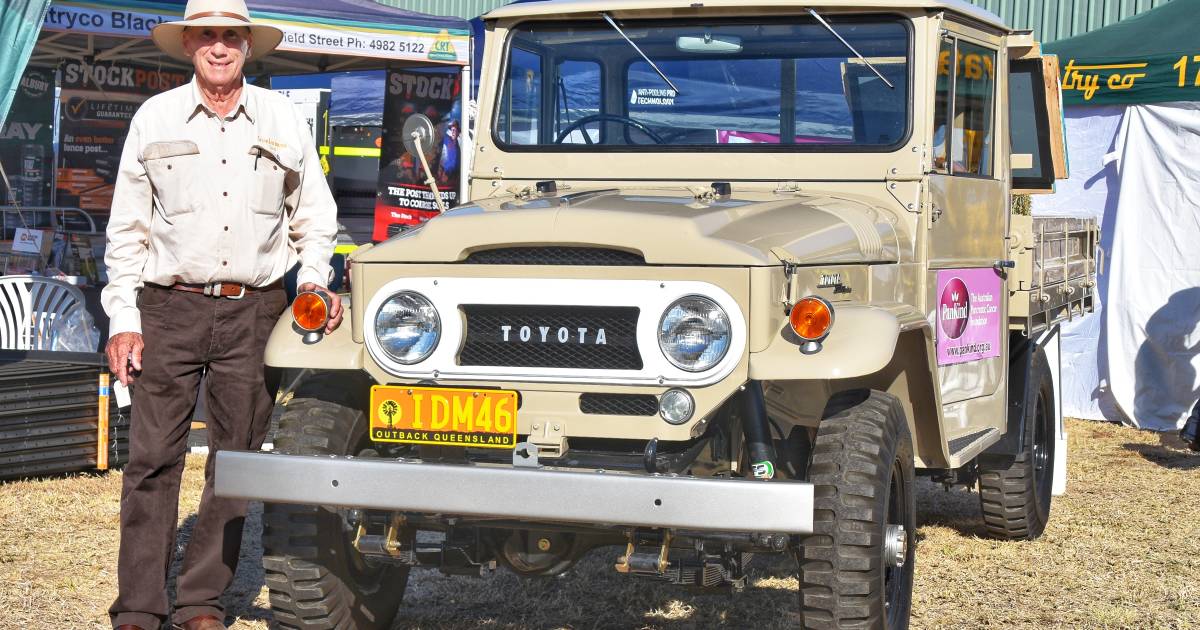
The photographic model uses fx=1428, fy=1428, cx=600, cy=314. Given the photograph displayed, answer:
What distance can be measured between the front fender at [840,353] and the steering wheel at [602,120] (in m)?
1.55

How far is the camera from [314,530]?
4117 millimetres

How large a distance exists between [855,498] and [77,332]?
6723mm

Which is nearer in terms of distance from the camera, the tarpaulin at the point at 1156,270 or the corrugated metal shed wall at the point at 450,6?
the tarpaulin at the point at 1156,270

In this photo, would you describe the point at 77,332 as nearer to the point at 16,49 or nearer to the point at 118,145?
the point at 16,49

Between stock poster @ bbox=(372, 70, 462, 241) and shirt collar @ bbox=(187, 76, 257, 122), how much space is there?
7.02 meters

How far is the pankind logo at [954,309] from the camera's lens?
501 centimetres

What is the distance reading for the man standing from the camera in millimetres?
4344

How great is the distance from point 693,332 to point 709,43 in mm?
1766

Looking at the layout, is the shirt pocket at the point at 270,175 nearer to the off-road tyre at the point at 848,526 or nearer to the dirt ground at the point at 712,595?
the dirt ground at the point at 712,595

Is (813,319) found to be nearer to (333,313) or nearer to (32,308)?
(333,313)

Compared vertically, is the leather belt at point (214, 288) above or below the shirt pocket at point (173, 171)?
below

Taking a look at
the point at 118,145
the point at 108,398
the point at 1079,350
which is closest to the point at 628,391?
the point at 108,398

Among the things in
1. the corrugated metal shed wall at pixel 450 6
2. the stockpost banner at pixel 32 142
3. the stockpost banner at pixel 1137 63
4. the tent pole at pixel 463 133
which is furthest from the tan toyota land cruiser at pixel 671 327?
the corrugated metal shed wall at pixel 450 6

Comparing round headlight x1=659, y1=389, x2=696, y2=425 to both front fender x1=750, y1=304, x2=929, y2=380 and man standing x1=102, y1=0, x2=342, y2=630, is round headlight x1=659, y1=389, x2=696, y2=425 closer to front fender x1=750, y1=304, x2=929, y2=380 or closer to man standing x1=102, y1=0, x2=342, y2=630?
front fender x1=750, y1=304, x2=929, y2=380
